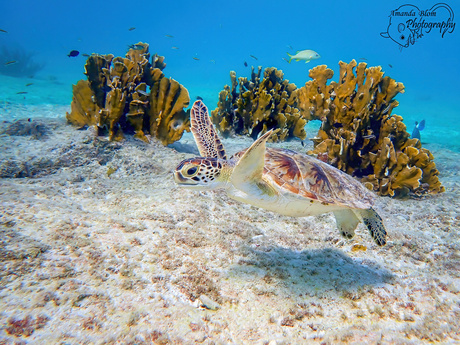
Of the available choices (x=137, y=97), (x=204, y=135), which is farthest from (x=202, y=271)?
(x=137, y=97)

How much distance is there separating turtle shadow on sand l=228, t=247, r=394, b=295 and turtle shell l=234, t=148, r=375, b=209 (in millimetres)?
753

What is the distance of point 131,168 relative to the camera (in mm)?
4727

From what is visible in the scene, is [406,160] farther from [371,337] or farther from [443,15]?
[443,15]

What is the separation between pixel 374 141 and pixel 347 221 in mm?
3056

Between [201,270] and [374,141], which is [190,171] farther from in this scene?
[374,141]

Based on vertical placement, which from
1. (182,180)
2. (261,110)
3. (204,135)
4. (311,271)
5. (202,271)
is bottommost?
(202,271)

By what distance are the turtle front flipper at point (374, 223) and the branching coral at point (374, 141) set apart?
208 centimetres

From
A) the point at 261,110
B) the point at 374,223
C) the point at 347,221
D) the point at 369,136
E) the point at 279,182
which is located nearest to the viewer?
the point at 279,182

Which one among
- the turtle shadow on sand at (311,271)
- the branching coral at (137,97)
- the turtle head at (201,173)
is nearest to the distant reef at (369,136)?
the turtle shadow on sand at (311,271)

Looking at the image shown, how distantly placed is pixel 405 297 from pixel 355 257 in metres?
0.72

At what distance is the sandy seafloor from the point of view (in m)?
1.74

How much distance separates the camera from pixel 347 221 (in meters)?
3.00

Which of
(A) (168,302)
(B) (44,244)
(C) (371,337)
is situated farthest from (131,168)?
(C) (371,337)

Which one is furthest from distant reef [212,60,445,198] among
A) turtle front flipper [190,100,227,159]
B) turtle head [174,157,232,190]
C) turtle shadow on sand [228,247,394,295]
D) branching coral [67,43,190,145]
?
turtle head [174,157,232,190]
